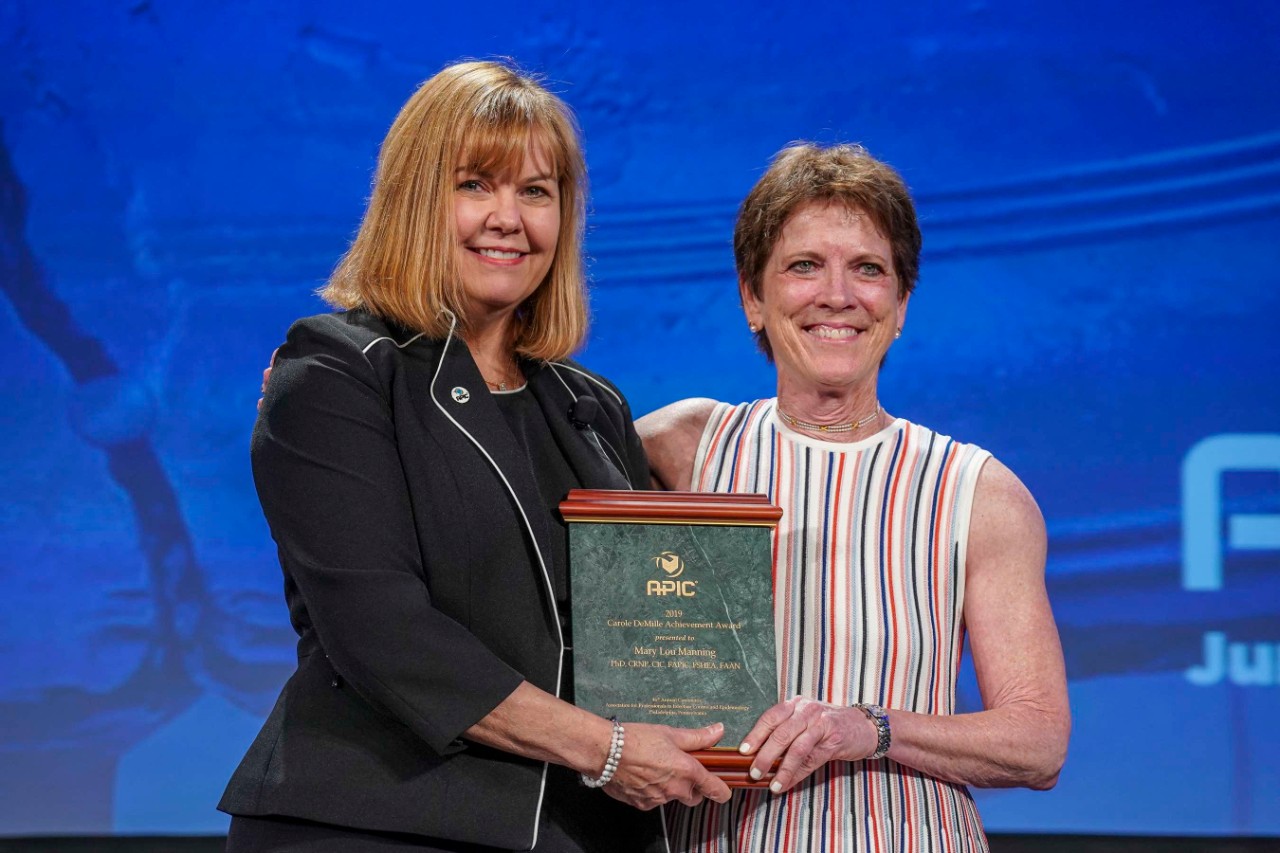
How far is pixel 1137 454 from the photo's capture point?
3717 mm

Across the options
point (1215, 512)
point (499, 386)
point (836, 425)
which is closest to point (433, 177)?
point (499, 386)

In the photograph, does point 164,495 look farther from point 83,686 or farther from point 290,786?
point 290,786

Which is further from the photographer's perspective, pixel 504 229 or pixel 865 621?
pixel 865 621

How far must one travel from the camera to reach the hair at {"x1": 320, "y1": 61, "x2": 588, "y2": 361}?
5.31 feet

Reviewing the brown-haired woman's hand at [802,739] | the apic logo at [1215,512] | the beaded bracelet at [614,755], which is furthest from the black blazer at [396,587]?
the apic logo at [1215,512]

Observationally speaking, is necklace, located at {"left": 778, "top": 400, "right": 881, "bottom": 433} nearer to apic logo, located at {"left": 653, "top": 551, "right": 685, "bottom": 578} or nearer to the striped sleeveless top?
Answer: the striped sleeveless top

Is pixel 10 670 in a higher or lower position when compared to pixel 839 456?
lower

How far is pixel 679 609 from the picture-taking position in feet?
5.08

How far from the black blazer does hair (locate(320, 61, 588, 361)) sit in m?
0.06

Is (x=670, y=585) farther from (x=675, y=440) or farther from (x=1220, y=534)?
(x=1220, y=534)

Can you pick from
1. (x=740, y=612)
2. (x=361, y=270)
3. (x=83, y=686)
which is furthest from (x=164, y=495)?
(x=740, y=612)

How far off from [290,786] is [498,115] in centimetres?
88

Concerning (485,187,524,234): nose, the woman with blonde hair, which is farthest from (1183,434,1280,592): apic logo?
(485,187,524,234): nose

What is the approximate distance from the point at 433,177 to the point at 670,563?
1.92ft
